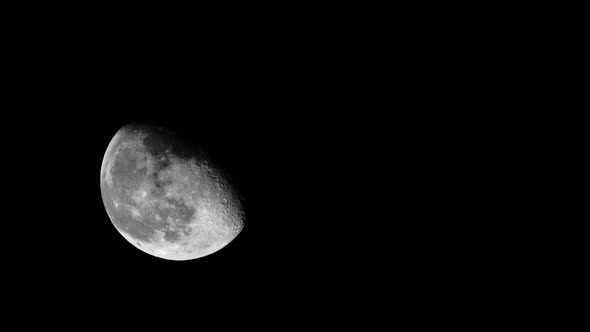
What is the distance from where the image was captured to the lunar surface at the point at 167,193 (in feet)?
8.33

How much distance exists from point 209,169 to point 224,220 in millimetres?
418

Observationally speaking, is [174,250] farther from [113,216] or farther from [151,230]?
[113,216]

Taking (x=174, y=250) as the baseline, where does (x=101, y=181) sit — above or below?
above

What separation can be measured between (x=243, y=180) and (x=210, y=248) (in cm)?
67

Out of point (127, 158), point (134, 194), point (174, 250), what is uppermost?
point (127, 158)

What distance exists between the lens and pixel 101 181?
9.48ft

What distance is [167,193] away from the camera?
2527mm

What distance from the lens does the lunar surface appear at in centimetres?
254

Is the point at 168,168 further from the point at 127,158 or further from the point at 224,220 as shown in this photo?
the point at 224,220

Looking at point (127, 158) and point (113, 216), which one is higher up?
point (127, 158)

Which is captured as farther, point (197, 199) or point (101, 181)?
point (101, 181)

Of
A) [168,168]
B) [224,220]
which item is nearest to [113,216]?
[168,168]

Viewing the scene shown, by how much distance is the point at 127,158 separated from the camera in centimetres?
263

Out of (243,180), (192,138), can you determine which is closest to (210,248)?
(243,180)
